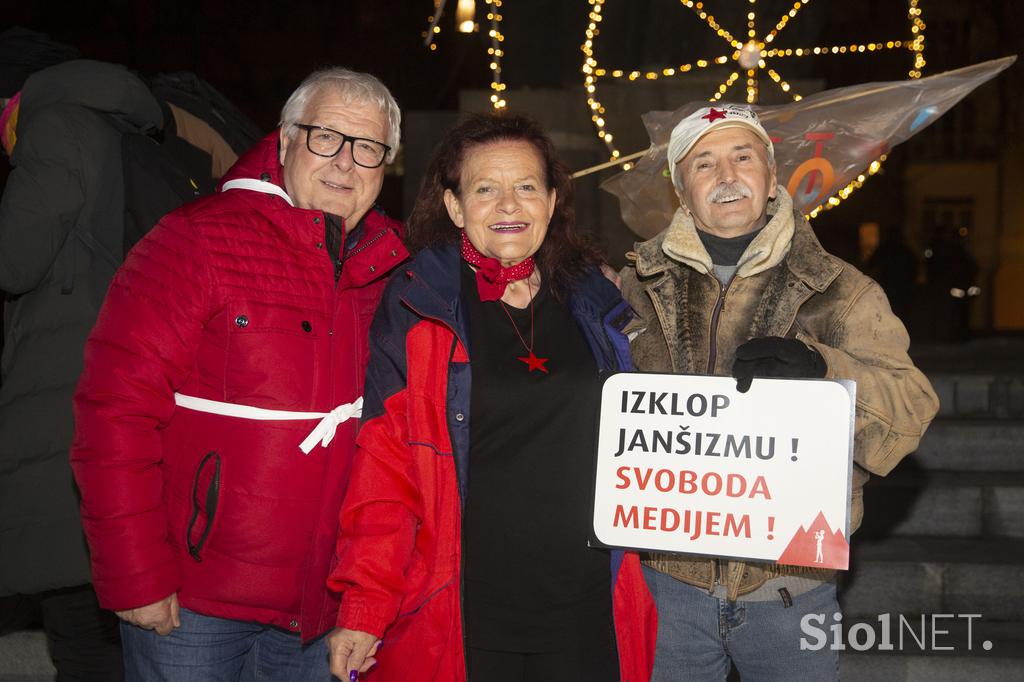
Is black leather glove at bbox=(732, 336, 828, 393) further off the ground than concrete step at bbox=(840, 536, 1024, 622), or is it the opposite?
black leather glove at bbox=(732, 336, 828, 393)

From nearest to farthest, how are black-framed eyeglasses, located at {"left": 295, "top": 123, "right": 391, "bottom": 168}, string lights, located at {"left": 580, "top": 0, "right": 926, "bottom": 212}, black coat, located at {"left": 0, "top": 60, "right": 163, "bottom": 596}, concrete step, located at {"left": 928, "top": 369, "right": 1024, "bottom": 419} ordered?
1. black-framed eyeglasses, located at {"left": 295, "top": 123, "right": 391, "bottom": 168}
2. black coat, located at {"left": 0, "top": 60, "right": 163, "bottom": 596}
3. concrete step, located at {"left": 928, "top": 369, "right": 1024, "bottom": 419}
4. string lights, located at {"left": 580, "top": 0, "right": 926, "bottom": 212}

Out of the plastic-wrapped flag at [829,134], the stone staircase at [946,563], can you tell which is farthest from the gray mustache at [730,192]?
the stone staircase at [946,563]

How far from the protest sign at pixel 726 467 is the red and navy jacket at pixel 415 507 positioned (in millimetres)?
190

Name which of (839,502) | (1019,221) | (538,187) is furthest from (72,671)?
(1019,221)

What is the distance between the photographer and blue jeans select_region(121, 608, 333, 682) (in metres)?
2.41

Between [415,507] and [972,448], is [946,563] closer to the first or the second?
[972,448]

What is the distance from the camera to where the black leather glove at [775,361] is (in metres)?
2.41

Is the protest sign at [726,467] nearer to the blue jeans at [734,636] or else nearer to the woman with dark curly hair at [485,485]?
the woman with dark curly hair at [485,485]

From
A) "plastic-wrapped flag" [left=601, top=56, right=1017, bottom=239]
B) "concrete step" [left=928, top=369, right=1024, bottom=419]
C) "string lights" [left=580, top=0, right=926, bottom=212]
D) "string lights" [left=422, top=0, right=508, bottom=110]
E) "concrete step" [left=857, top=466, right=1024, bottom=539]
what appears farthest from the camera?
"string lights" [left=422, top=0, right=508, bottom=110]

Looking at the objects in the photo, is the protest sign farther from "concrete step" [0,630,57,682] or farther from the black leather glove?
"concrete step" [0,630,57,682]

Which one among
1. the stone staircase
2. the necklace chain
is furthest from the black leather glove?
the stone staircase

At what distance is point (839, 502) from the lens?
242 centimetres

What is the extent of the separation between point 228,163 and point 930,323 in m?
11.4

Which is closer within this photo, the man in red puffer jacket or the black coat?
the man in red puffer jacket
